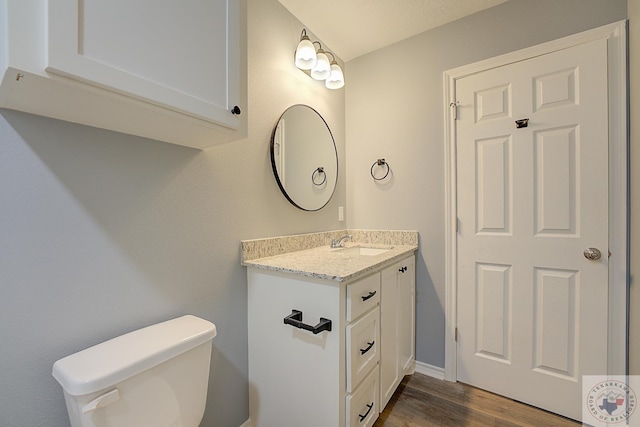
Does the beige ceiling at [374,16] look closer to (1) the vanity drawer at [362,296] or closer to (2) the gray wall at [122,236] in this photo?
(2) the gray wall at [122,236]

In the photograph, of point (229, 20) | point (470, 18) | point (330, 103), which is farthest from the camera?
point (330, 103)

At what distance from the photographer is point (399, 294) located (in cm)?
156

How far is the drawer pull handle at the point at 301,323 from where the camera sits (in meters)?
1.02

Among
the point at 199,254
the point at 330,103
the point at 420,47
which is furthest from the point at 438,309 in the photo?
the point at 420,47

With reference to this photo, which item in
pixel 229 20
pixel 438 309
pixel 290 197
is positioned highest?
pixel 229 20

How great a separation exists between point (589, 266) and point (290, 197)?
169cm

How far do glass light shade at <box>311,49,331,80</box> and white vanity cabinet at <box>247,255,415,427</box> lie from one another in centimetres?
136

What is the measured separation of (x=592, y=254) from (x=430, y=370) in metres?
1.20

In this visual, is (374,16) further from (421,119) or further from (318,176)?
(318,176)

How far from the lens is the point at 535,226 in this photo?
1504 mm

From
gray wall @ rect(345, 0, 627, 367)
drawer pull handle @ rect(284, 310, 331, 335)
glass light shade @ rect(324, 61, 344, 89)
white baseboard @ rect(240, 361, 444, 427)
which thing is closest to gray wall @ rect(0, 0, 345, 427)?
drawer pull handle @ rect(284, 310, 331, 335)

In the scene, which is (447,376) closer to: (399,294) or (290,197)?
(399,294)

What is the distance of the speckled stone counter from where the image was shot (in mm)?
1119

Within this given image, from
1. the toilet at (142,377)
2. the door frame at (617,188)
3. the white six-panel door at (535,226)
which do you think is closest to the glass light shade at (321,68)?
the white six-panel door at (535,226)
